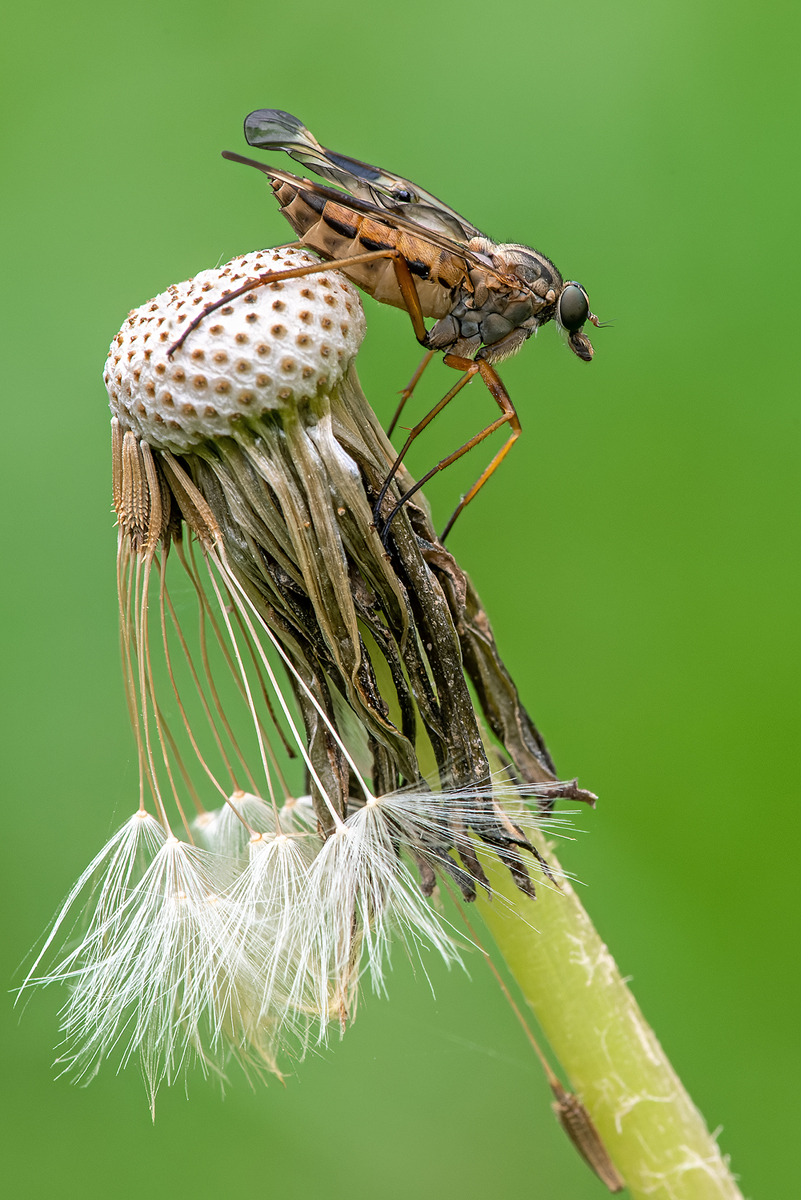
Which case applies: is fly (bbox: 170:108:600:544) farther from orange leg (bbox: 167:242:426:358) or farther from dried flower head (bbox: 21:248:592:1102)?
dried flower head (bbox: 21:248:592:1102)

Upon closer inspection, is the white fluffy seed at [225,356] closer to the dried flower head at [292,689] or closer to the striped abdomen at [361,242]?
the dried flower head at [292,689]

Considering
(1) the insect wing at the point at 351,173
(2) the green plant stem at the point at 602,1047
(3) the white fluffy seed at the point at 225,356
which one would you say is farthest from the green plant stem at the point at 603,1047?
(1) the insect wing at the point at 351,173

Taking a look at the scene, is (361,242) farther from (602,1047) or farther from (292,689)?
(602,1047)

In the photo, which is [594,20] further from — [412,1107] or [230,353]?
[412,1107]

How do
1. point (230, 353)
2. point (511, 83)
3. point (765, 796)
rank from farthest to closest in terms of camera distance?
point (511, 83), point (765, 796), point (230, 353)

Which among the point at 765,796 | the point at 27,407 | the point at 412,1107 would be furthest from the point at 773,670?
the point at 27,407

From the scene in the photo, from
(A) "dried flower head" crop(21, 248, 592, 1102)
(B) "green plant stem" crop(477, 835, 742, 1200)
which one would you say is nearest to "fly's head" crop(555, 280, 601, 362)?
(A) "dried flower head" crop(21, 248, 592, 1102)

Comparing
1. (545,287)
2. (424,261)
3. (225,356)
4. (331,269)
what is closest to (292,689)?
(225,356)
